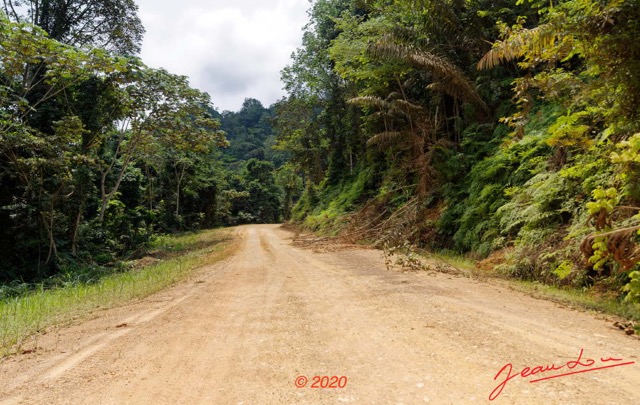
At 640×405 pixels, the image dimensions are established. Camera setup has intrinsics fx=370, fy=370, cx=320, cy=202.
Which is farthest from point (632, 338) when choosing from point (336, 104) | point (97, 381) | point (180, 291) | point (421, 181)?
point (336, 104)

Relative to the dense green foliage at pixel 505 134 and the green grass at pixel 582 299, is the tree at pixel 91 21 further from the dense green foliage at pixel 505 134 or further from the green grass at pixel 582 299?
the green grass at pixel 582 299

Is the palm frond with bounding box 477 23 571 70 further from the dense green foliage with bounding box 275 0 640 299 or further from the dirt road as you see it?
the dirt road

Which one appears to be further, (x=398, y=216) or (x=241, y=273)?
(x=398, y=216)

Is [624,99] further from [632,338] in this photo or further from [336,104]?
[336,104]

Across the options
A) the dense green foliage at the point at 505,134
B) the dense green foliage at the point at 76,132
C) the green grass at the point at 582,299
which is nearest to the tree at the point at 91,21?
the dense green foliage at the point at 76,132

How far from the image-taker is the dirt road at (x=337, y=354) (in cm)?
278

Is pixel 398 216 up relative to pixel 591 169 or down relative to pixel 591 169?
down

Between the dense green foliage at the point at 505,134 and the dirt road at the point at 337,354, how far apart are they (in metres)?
1.07

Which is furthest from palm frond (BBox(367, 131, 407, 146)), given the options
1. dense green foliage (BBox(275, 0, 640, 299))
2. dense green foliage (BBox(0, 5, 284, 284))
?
dense green foliage (BBox(0, 5, 284, 284))

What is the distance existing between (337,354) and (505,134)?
36.0 ft

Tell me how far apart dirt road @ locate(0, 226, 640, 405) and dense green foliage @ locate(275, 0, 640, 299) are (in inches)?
42.0

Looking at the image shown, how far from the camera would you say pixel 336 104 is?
28781 mm

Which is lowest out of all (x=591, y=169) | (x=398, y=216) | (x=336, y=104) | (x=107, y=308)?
(x=107, y=308)

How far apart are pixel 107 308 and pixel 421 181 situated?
11.2 metres
